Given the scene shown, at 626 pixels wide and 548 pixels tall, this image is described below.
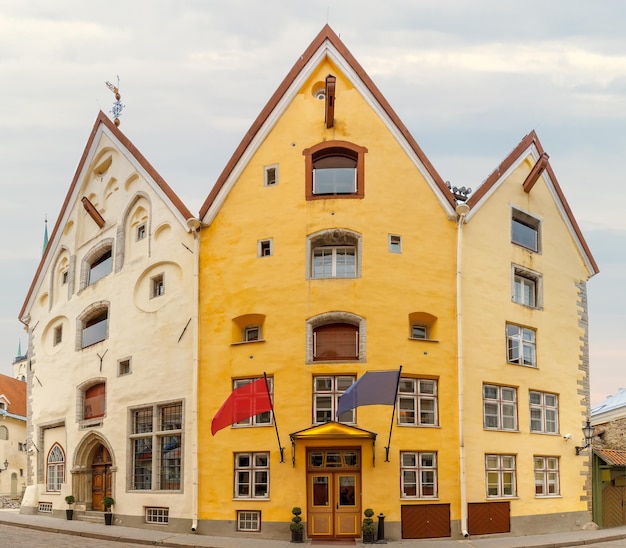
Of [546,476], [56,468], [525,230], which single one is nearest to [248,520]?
[546,476]

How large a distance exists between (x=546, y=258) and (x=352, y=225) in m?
9.55

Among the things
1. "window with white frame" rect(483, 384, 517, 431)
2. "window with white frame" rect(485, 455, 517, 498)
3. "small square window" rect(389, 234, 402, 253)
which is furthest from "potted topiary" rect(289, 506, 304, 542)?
"small square window" rect(389, 234, 402, 253)

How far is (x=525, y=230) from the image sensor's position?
31953 millimetres

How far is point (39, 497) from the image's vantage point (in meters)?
37.0

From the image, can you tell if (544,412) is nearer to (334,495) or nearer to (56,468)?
(334,495)

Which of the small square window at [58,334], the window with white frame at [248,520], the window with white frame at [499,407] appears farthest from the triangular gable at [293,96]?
the small square window at [58,334]

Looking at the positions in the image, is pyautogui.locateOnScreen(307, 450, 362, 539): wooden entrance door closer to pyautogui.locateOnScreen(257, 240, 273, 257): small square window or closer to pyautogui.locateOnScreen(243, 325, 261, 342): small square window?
pyautogui.locateOnScreen(243, 325, 261, 342): small square window

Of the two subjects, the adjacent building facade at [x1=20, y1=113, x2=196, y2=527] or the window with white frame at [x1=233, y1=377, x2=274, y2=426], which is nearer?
the window with white frame at [x1=233, y1=377, x2=274, y2=426]

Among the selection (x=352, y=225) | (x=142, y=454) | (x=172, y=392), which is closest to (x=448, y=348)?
(x=352, y=225)

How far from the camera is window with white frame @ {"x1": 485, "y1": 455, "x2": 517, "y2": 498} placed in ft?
90.6

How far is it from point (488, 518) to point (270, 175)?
14.4 meters

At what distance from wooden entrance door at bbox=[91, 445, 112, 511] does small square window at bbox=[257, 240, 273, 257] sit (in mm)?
12013

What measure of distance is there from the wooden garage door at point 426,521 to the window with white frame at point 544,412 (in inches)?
231

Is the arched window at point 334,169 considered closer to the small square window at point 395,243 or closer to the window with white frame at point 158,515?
the small square window at point 395,243
